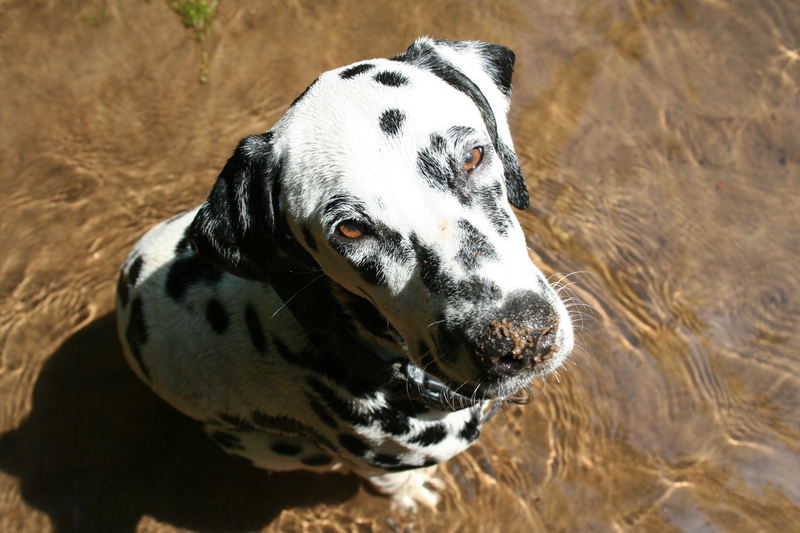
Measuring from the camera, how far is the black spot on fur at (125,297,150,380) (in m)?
4.14

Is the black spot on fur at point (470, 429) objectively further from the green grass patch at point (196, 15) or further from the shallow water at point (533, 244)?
the green grass patch at point (196, 15)

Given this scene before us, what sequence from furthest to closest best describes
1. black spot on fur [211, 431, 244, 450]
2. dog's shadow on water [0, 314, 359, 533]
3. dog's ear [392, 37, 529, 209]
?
dog's shadow on water [0, 314, 359, 533], black spot on fur [211, 431, 244, 450], dog's ear [392, 37, 529, 209]

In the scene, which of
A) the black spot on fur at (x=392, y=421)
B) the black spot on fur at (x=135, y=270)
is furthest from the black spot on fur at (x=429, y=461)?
the black spot on fur at (x=135, y=270)

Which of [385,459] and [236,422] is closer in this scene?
[385,459]

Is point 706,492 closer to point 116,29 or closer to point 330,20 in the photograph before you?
point 330,20

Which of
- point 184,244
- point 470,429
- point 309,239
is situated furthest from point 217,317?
point 470,429

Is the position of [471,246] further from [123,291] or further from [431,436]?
[123,291]

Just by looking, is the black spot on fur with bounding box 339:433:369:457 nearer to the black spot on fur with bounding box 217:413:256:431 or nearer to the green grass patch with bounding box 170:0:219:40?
the black spot on fur with bounding box 217:413:256:431

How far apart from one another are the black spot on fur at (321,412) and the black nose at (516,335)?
1303mm

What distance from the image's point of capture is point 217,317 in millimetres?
3896

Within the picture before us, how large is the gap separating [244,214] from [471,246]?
1.02 metres

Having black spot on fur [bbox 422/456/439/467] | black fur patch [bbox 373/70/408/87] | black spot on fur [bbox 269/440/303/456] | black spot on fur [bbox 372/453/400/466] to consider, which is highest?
black fur patch [bbox 373/70/408/87]

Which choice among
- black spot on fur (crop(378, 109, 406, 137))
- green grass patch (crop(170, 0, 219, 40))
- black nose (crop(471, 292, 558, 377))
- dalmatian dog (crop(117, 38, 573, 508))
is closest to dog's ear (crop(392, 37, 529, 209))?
dalmatian dog (crop(117, 38, 573, 508))

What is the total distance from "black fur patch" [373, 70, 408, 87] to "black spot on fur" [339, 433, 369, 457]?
1805mm
